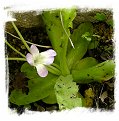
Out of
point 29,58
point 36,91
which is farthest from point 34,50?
point 36,91

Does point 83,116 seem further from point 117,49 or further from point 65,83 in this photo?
point 117,49

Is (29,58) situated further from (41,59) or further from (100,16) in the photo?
(100,16)

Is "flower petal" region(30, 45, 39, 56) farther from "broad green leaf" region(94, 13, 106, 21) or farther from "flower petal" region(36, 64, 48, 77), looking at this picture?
"broad green leaf" region(94, 13, 106, 21)

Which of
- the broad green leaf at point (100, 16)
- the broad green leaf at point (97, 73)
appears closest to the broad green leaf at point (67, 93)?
the broad green leaf at point (97, 73)

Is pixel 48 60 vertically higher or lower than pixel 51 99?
higher

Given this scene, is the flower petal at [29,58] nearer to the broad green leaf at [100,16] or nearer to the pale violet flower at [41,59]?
the pale violet flower at [41,59]

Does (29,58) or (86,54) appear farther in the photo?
(86,54)

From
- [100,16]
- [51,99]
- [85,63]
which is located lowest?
[51,99]
